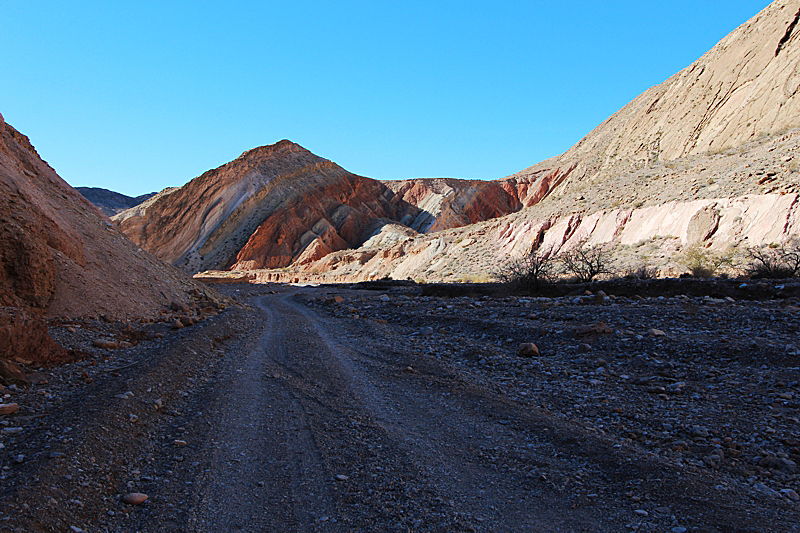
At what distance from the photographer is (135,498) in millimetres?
3613

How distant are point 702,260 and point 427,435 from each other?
2034 cm

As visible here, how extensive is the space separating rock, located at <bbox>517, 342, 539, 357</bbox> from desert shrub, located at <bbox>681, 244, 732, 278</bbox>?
41.7 feet

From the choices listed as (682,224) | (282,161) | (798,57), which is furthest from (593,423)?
(282,161)

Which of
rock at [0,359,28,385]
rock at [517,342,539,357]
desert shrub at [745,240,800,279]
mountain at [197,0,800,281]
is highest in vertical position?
mountain at [197,0,800,281]

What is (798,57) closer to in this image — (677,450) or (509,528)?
(677,450)

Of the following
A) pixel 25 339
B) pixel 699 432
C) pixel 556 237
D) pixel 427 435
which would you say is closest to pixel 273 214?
pixel 556 237

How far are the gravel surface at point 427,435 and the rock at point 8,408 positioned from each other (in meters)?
0.07

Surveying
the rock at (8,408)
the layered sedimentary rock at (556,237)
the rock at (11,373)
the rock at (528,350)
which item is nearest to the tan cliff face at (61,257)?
the rock at (11,373)

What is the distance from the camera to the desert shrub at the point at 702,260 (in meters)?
18.3

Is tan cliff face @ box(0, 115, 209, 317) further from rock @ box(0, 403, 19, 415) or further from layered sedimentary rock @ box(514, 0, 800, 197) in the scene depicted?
layered sedimentary rock @ box(514, 0, 800, 197)

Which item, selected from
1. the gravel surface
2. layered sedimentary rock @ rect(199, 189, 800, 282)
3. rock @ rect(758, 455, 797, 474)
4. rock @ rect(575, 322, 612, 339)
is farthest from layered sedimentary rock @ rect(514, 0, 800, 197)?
rock @ rect(758, 455, 797, 474)

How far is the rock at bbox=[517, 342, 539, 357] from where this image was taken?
8.32 m

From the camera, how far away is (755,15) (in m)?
38.7

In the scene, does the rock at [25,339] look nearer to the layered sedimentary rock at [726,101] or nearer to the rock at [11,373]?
the rock at [11,373]
